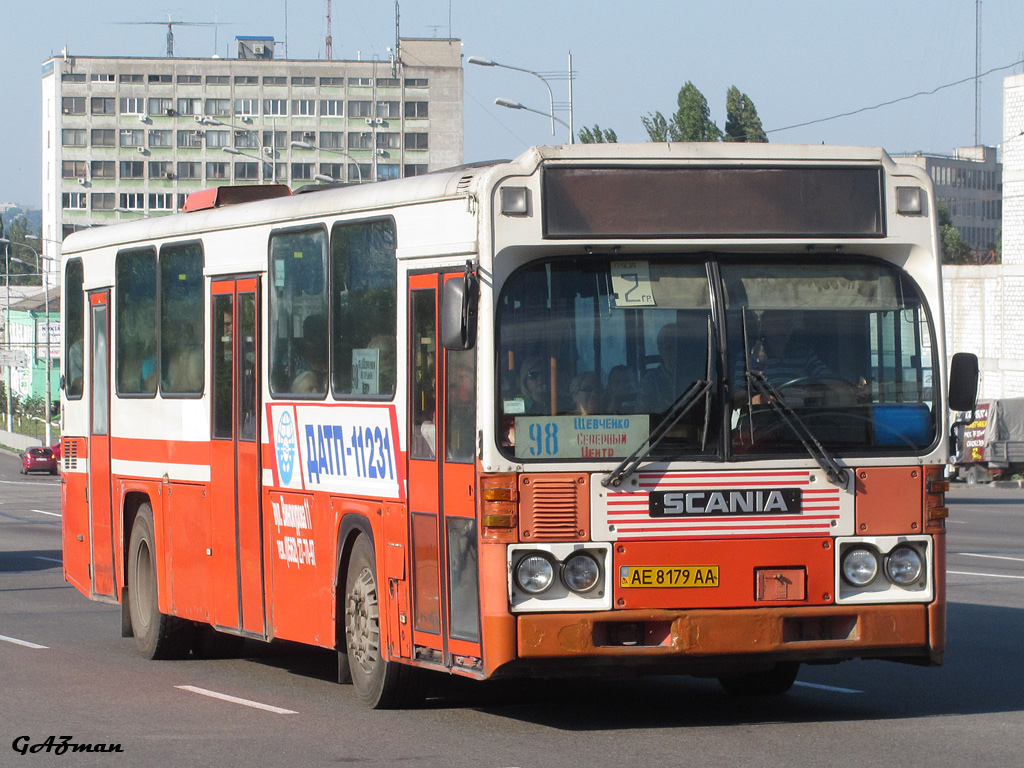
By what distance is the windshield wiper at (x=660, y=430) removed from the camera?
320 inches

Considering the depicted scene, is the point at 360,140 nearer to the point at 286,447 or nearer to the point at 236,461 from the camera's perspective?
the point at 236,461

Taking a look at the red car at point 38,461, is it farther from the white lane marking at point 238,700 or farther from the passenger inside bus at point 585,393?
the passenger inside bus at point 585,393

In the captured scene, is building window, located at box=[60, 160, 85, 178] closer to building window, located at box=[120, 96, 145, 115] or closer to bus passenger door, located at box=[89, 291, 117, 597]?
building window, located at box=[120, 96, 145, 115]

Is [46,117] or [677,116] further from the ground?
[46,117]

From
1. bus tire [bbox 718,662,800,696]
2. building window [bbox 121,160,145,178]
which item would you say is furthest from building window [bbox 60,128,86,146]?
bus tire [bbox 718,662,800,696]

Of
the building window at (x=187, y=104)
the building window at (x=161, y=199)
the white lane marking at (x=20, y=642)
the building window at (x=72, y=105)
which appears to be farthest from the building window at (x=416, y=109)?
the white lane marking at (x=20, y=642)

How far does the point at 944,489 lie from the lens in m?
8.45

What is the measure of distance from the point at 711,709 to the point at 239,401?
3.80 meters

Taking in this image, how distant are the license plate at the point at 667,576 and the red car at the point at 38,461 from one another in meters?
61.2

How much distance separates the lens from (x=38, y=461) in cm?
6688

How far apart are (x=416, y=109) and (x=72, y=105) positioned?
26.9 metres

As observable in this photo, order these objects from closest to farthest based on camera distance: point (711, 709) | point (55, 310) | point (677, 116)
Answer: point (711, 709), point (677, 116), point (55, 310)

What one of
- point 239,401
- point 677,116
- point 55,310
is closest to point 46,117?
point 55,310

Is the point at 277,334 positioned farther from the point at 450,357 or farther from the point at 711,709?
the point at 711,709
